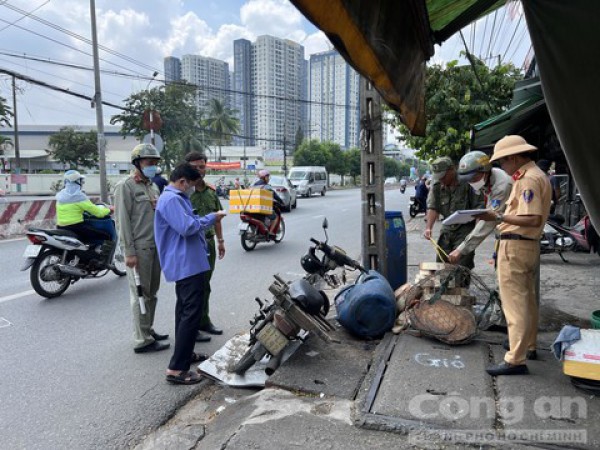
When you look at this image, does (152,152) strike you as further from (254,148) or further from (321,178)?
(254,148)

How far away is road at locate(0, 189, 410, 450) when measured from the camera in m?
3.01

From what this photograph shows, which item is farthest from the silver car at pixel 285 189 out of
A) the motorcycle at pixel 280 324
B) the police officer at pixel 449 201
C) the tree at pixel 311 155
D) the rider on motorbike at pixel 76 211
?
the tree at pixel 311 155

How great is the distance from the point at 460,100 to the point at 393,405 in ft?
36.7

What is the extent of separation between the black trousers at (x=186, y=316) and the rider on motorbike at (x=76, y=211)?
11.7ft

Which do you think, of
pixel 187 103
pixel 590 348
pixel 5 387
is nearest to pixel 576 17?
pixel 590 348

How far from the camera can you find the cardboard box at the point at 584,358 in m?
2.88

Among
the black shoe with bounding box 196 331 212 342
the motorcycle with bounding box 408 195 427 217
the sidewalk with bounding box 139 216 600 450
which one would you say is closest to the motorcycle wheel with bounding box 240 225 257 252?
the black shoe with bounding box 196 331 212 342

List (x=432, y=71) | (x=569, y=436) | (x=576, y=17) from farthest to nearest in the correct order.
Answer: (x=432, y=71)
(x=569, y=436)
(x=576, y=17)

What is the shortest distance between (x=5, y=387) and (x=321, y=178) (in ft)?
95.6

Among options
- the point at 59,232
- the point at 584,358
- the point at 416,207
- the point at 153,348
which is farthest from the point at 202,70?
the point at 584,358

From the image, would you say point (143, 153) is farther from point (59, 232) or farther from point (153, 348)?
point (59, 232)

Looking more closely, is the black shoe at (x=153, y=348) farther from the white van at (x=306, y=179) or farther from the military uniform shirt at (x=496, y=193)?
the white van at (x=306, y=179)

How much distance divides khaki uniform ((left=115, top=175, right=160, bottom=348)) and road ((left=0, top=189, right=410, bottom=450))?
32 centimetres

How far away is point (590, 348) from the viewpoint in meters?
2.93
